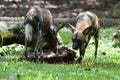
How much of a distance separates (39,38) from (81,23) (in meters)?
1.43

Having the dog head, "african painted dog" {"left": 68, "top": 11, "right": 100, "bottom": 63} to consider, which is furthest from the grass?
the dog head

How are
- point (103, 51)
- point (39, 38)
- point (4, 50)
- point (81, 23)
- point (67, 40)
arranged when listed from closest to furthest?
point (39, 38) < point (81, 23) < point (4, 50) < point (103, 51) < point (67, 40)

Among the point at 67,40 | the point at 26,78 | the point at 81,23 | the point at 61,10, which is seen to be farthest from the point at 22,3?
the point at 26,78

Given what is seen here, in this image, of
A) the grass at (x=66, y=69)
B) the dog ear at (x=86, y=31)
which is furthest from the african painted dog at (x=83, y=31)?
the grass at (x=66, y=69)

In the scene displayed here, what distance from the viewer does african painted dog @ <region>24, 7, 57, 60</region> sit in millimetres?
11863

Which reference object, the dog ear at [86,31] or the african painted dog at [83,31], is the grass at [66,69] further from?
the dog ear at [86,31]

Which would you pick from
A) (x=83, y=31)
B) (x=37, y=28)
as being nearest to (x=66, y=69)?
(x=37, y=28)

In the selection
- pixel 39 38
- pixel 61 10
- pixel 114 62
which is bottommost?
pixel 61 10

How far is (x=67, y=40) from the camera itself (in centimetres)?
1759

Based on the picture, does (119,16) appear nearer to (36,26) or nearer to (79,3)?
(79,3)

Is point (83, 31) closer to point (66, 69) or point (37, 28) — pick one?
point (37, 28)

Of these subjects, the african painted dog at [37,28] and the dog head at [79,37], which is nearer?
the african painted dog at [37,28]

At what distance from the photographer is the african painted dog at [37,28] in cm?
1186

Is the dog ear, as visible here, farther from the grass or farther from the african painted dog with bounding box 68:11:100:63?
the grass
